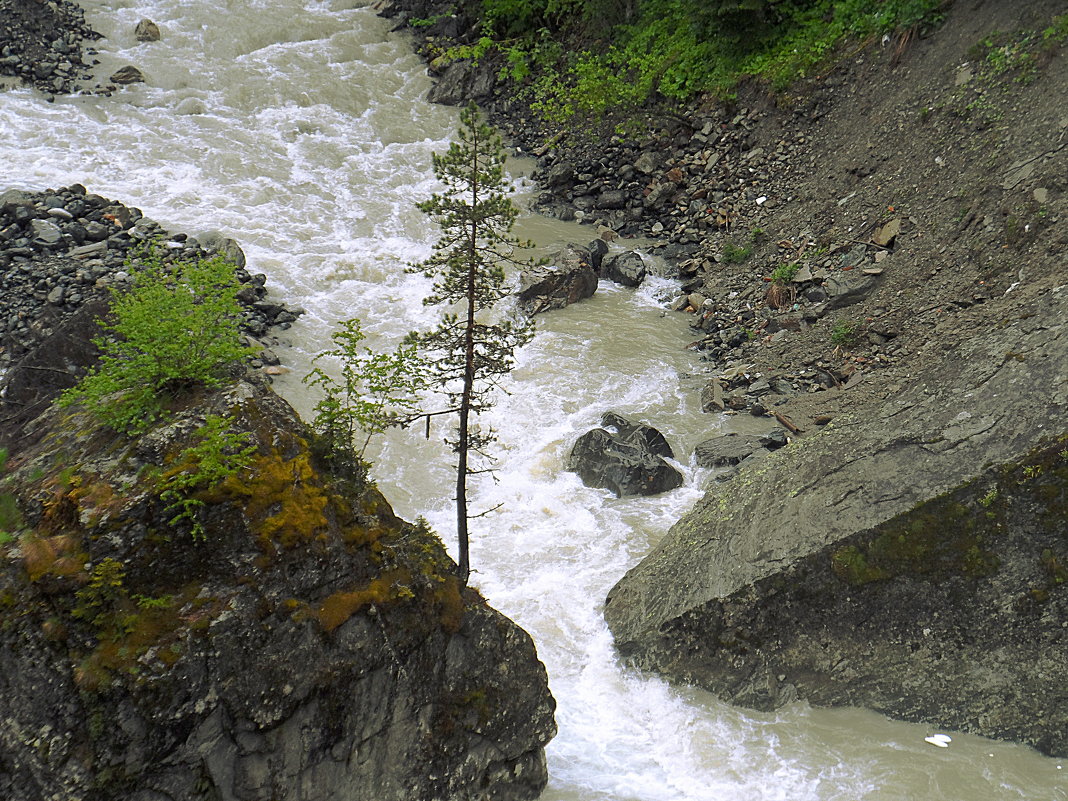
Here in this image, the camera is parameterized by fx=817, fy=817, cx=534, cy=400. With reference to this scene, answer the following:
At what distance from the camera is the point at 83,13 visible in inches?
1118

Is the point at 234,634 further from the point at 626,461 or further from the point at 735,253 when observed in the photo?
the point at 735,253

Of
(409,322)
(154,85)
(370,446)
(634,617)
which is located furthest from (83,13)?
(634,617)

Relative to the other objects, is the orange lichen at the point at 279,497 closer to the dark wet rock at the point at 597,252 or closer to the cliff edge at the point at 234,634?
the cliff edge at the point at 234,634

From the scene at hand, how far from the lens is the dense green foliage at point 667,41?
22.2m

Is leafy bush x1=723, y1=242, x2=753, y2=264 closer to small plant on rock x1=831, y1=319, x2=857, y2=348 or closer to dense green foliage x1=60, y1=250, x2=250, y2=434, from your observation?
small plant on rock x1=831, y1=319, x2=857, y2=348

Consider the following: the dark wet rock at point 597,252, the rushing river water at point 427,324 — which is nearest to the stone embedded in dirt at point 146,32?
the rushing river water at point 427,324

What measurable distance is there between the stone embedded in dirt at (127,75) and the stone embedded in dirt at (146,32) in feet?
9.03

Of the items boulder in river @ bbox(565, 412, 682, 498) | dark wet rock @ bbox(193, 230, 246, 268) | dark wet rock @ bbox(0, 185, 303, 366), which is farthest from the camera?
dark wet rock @ bbox(193, 230, 246, 268)

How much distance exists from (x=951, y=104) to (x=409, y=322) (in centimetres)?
1341

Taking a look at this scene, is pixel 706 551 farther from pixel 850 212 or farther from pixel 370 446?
pixel 850 212

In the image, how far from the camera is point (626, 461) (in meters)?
14.5

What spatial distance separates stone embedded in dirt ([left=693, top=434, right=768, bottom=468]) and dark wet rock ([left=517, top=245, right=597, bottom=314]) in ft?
19.2

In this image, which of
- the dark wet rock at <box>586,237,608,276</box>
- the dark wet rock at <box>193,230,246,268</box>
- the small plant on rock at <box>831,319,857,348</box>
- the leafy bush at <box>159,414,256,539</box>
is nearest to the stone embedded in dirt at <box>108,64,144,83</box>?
the dark wet rock at <box>193,230,246,268</box>

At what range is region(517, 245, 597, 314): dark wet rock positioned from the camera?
1942cm
